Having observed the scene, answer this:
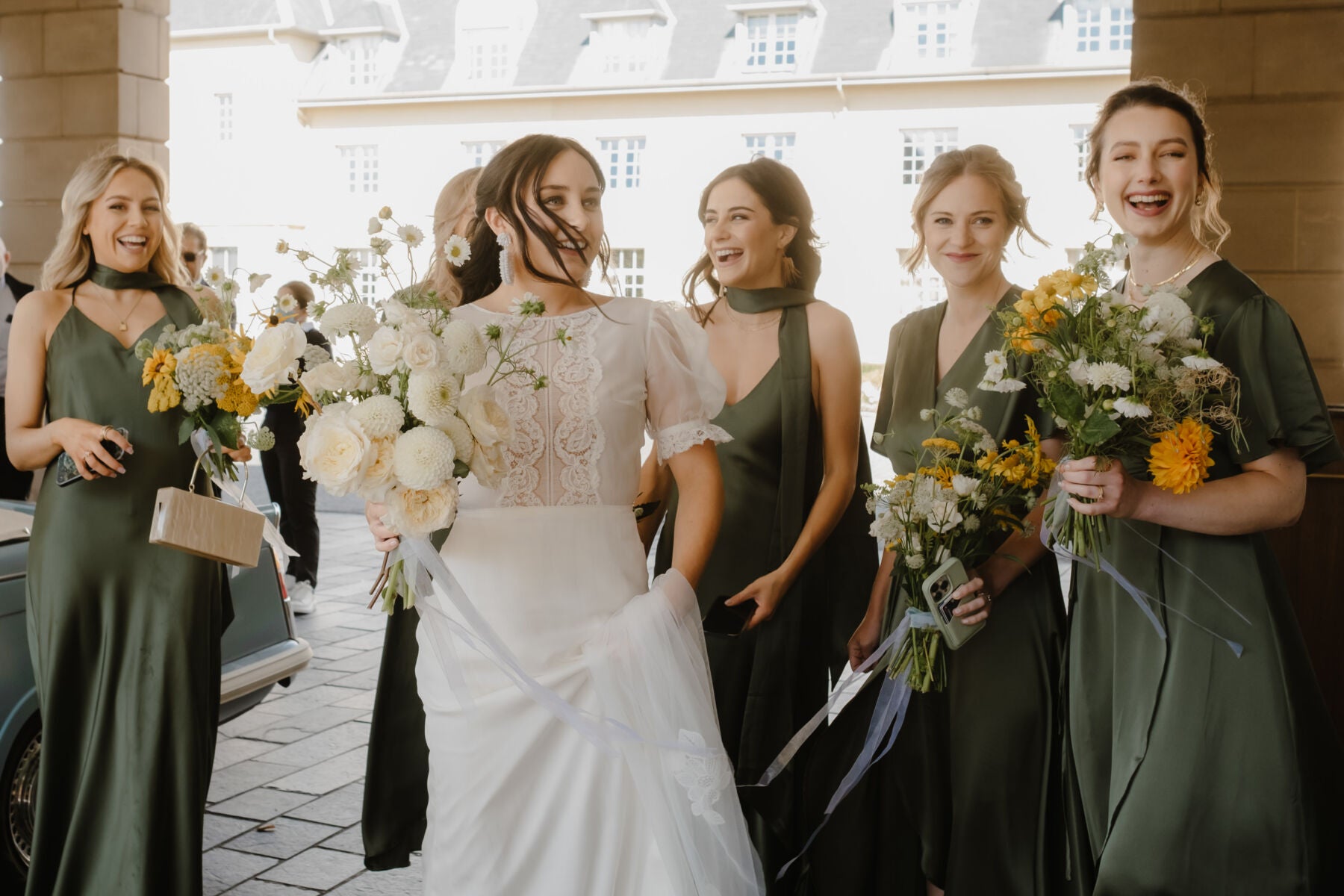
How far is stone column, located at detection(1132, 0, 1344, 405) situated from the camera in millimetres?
5309

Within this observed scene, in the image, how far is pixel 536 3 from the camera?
43.1 m

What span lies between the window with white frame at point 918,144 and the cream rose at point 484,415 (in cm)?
3489

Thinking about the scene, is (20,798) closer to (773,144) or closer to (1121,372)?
(1121,372)

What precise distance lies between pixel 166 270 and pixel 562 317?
189 cm

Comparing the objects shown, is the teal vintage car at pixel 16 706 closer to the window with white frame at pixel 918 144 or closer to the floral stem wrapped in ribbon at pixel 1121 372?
the floral stem wrapped in ribbon at pixel 1121 372

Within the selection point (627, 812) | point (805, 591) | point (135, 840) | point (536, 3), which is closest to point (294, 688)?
point (135, 840)

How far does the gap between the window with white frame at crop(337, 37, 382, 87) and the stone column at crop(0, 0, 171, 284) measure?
36635mm

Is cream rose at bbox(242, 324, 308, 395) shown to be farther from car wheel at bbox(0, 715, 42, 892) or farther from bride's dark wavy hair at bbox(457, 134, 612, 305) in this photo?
car wheel at bbox(0, 715, 42, 892)

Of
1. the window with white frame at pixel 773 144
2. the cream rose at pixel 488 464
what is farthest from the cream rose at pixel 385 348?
the window with white frame at pixel 773 144

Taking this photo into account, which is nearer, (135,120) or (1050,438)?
(1050,438)

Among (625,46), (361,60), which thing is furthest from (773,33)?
(361,60)

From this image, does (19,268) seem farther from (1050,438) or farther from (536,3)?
(536,3)

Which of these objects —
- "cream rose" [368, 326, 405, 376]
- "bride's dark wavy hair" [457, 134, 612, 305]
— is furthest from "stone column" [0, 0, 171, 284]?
"cream rose" [368, 326, 405, 376]

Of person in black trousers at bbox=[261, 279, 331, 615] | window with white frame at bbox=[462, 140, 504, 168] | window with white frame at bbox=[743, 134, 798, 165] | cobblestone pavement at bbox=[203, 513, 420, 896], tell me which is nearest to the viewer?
cobblestone pavement at bbox=[203, 513, 420, 896]
